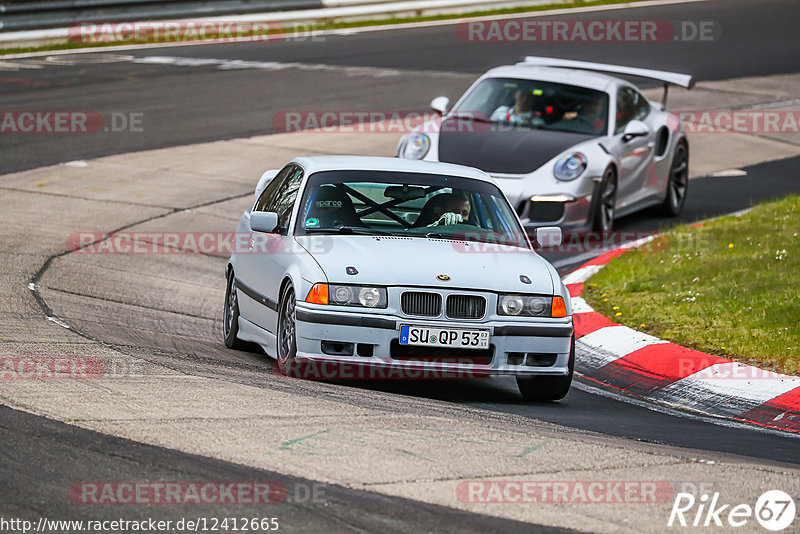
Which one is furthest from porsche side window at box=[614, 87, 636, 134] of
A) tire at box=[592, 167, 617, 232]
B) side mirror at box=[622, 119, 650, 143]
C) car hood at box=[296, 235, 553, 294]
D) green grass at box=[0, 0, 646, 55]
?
green grass at box=[0, 0, 646, 55]

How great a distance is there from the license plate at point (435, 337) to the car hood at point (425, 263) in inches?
9.9

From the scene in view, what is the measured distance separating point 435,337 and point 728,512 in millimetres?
2535

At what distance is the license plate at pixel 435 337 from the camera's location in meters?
7.36

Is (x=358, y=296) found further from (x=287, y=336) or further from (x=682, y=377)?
(x=682, y=377)

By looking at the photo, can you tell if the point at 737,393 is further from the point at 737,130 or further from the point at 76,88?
the point at 76,88

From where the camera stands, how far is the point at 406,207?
867 centimetres

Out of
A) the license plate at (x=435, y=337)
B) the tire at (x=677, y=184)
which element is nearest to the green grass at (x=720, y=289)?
the tire at (x=677, y=184)

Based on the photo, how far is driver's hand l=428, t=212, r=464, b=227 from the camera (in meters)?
8.56

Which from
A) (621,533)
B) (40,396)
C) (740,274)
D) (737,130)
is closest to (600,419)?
(621,533)

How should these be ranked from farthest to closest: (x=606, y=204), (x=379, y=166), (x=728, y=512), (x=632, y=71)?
(x=632, y=71), (x=606, y=204), (x=379, y=166), (x=728, y=512)

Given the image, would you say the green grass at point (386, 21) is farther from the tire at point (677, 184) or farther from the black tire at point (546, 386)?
the black tire at point (546, 386)

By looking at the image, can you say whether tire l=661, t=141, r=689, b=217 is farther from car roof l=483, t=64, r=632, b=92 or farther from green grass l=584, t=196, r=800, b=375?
green grass l=584, t=196, r=800, b=375

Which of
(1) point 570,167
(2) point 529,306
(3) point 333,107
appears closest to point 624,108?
(1) point 570,167

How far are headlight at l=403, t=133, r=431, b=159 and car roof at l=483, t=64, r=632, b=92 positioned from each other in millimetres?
1440
